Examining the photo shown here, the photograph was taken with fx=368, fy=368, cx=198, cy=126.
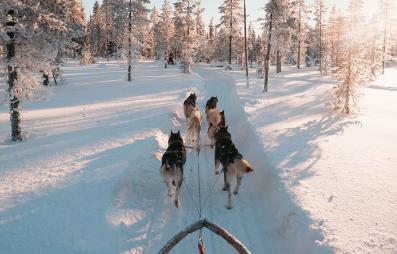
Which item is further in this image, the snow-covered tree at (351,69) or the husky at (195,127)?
the snow-covered tree at (351,69)

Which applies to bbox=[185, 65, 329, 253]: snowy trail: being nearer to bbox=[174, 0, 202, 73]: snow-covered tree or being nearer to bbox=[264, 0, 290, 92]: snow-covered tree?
bbox=[264, 0, 290, 92]: snow-covered tree

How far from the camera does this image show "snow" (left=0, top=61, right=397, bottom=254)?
800 centimetres

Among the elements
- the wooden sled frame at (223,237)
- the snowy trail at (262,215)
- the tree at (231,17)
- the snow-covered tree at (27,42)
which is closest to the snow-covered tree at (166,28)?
the tree at (231,17)

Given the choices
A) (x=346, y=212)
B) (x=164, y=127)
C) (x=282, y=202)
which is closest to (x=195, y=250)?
(x=282, y=202)

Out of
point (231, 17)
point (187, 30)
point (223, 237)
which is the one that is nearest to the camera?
point (223, 237)

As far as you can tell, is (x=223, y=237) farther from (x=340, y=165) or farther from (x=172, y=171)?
(x=340, y=165)

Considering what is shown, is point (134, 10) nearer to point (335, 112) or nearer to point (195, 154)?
point (335, 112)

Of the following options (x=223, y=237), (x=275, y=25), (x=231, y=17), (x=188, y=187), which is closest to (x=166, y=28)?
(x=231, y=17)

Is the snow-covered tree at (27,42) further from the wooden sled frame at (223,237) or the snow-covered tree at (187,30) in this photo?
the snow-covered tree at (187,30)

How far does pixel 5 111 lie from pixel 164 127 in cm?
997

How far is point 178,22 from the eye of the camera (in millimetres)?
53594

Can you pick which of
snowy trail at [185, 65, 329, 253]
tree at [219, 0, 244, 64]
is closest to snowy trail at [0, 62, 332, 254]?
snowy trail at [185, 65, 329, 253]

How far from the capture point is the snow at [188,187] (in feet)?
26.2

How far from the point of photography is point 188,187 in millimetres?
11766
